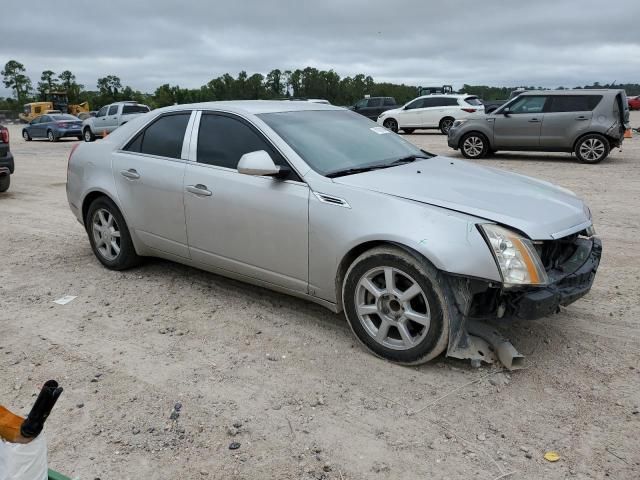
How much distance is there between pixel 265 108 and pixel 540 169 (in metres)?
9.24

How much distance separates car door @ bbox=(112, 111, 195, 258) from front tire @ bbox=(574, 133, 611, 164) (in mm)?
10877

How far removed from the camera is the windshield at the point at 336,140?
399 centimetres

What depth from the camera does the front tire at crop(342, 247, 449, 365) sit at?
3.26 m

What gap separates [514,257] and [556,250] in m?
0.53

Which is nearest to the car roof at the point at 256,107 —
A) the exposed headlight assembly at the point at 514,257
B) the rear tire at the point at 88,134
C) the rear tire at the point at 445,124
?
the exposed headlight assembly at the point at 514,257

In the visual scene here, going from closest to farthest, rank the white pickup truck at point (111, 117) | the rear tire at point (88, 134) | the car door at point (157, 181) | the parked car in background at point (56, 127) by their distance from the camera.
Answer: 1. the car door at point (157, 181)
2. the white pickup truck at point (111, 117)
3. the rear tire at point (88, 134)
4. the parked car in background at point (56, 127)

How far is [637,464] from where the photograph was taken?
102 inches

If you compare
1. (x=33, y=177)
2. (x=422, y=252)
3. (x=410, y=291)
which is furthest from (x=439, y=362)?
(x=33, y=177)

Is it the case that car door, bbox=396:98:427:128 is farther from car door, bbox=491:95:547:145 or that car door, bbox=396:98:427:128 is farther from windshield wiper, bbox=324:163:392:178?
windshield wiper, bbox=324:163:392:178

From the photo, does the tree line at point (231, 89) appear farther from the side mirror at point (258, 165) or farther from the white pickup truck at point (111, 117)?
the side mirror at point (258, 165)

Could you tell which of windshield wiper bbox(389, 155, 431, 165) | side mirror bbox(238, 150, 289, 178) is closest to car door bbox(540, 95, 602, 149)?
windshield wiper bbox(389, 155, 431, 165)

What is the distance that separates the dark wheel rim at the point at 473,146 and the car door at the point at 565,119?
1.46m

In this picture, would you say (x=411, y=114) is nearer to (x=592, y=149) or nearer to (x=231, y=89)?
(x=592, y=149)

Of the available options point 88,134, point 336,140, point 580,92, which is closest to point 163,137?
point 336,140
